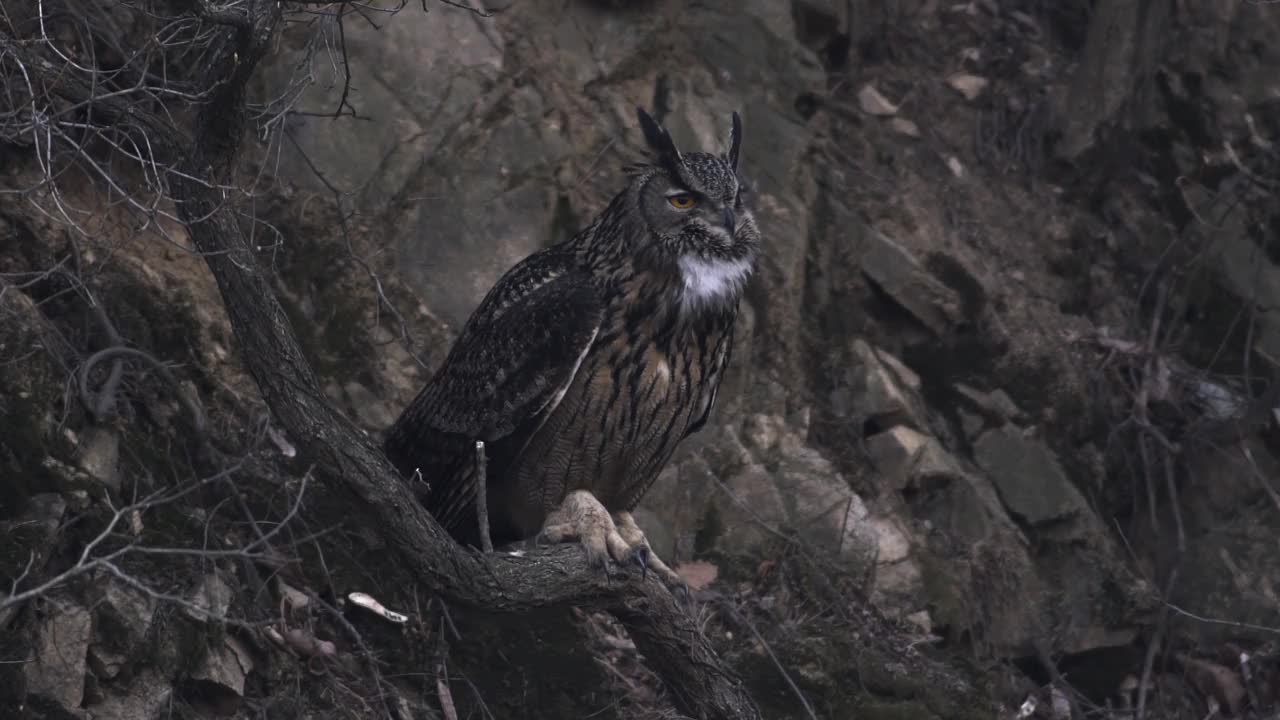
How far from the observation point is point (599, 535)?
3682 millimetres

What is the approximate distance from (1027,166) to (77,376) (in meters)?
4.78

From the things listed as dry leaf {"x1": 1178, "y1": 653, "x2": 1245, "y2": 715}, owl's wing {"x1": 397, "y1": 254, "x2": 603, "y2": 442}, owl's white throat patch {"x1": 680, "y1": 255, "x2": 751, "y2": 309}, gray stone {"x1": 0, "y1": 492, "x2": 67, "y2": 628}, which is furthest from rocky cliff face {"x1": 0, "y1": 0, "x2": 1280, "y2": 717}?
owl's white throat patch {"x1": 680, "y1": 255, "x2": 751, "y2": 309}

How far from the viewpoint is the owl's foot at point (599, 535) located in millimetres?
3549

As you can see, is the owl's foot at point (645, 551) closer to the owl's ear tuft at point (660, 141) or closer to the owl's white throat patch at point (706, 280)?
the owl's white throat patch at point (706, 280)

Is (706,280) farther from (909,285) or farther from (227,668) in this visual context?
(909,285)

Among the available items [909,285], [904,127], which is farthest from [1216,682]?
[904,127]

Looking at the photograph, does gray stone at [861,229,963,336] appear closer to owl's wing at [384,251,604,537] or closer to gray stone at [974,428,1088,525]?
gray stone at [974,428,1088,525]

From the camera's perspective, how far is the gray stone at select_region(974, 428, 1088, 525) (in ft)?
20.2

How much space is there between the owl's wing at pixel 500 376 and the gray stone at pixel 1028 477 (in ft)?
9.02

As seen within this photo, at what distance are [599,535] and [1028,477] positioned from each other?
3061 millimetres

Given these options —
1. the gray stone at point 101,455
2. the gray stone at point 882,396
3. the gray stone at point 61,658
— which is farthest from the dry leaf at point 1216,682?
the gray stone at point 61,658

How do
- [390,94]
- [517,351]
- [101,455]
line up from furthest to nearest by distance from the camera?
[390,94] → [101,455] → [517,351]

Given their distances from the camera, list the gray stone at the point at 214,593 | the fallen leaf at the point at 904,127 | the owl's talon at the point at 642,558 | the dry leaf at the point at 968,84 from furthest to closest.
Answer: the dry leaf at the point at 968,84 < the fallen leaf at the point at 904,127 < the gray stone at the point at 214,593 < the owl's talon at the point at 642,558

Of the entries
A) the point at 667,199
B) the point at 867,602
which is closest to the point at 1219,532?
the point at 867,602
